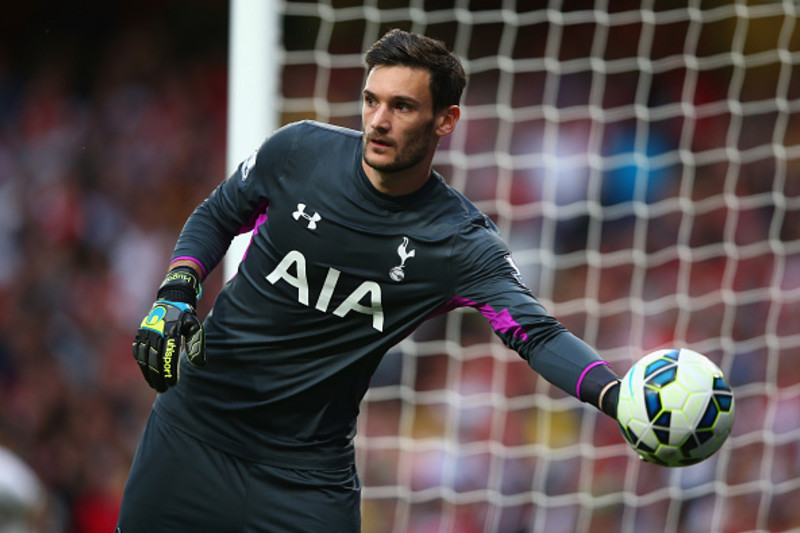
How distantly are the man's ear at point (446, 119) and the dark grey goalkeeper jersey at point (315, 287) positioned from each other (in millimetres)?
142

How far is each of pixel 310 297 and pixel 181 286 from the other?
36cm

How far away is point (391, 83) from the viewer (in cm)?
304

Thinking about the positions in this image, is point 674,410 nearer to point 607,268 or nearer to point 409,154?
point 409,154

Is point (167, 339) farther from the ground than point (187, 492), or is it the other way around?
point (167, 339)

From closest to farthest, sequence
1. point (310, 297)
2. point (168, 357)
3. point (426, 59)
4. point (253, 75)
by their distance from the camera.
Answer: point (168, 357), point (426, 59), point (310, 297), point (253, 75)

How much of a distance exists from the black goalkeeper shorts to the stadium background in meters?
2.46

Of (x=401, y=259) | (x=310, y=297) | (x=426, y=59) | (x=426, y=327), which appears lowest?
(x=426, y=327)

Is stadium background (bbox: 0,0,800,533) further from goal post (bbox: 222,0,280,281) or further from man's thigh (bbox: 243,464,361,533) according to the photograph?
man's thigh (bbox: 243,464,361,533)

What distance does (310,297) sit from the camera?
3172mm

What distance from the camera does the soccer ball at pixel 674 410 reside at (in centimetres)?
259

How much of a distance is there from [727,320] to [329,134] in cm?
377

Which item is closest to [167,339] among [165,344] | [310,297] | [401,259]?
[165,344]

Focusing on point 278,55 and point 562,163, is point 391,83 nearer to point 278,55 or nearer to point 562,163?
point 278,55

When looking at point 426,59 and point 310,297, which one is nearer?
point 426,59
